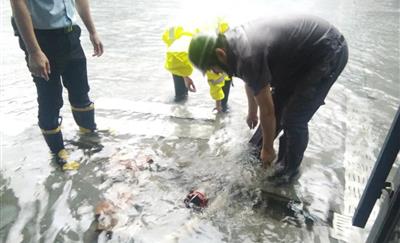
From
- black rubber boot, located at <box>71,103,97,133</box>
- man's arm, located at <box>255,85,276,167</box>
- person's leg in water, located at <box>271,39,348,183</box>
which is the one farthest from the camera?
black rubber boot, located at <box>71,103,97,133</box>

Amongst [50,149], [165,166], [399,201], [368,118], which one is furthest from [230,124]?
[399,201]

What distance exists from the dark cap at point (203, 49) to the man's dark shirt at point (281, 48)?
0.11 metres

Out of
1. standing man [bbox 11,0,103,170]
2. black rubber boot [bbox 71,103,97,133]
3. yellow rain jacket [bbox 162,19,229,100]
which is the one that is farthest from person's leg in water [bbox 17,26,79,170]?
yellow rain jacket [bbox 162,19,229,100]

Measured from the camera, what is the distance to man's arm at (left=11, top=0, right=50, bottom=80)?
2.40 m

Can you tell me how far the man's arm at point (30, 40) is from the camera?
240 centimetres

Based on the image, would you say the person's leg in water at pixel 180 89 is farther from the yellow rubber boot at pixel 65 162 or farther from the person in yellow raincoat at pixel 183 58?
the yellow rubber boot at pixel 65 162

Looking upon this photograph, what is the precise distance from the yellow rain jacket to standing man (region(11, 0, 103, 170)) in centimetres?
67

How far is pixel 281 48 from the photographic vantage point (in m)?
2.38

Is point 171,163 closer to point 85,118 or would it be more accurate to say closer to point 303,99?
point 85,118

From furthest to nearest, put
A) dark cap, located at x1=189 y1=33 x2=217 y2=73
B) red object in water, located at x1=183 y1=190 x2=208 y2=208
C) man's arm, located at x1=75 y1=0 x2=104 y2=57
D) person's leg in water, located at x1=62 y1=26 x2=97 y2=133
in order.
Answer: man's arm, located at x1=75 y1=0 x2=104 y2=57 < person's leg in water, located at x1=62 y1=26 x2=97 y2=133 < red object in water, located at x1=183 y1=190 x2=208 y2=208 < dark cap, located at x1=189 y1=33 x2=217 y2=73

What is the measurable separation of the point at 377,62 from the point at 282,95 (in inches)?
132

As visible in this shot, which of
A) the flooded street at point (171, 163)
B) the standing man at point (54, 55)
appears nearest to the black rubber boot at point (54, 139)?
the standing man at point (54, 55)

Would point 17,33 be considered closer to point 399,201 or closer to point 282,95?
point 282,95

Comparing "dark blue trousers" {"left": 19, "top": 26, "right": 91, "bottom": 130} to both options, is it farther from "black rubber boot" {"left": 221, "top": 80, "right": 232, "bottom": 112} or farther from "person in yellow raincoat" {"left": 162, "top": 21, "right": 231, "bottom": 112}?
"black rubber boot" {"left": 221, "top": 80, "right": 232, "bottom": 112}
